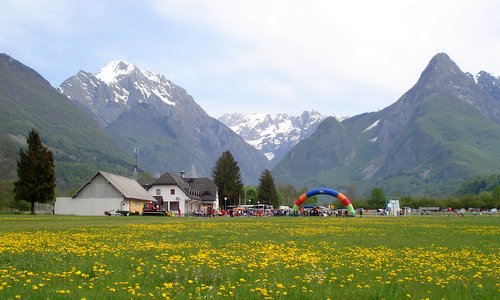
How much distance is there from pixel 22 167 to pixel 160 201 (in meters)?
50.8

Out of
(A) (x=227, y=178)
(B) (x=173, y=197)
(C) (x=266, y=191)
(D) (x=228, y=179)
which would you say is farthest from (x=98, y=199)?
(C) (x=266, y=191)

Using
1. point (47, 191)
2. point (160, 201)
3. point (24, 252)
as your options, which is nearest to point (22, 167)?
point (47, 191)

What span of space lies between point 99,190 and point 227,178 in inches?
2482

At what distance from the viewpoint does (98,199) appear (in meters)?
102

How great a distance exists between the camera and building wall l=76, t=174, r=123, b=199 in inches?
4006

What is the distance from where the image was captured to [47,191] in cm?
8756

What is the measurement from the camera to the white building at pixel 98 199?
10081 centimetres

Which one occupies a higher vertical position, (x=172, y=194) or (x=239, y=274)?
(x=172, y=194)

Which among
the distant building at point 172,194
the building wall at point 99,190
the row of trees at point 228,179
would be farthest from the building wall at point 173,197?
the building wall at point 99,190

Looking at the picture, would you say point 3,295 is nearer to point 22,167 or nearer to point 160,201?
point 22,167

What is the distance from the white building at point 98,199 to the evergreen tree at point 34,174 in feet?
44.7

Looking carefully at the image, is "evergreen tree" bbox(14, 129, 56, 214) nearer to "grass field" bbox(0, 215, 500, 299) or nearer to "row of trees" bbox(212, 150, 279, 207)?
"grass field" bbox(0, 215, 500, 299)

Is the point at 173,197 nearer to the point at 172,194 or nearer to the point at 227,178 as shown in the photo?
the point at 172,194

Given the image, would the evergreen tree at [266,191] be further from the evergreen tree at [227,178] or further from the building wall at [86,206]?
the building wall at [86,206]
